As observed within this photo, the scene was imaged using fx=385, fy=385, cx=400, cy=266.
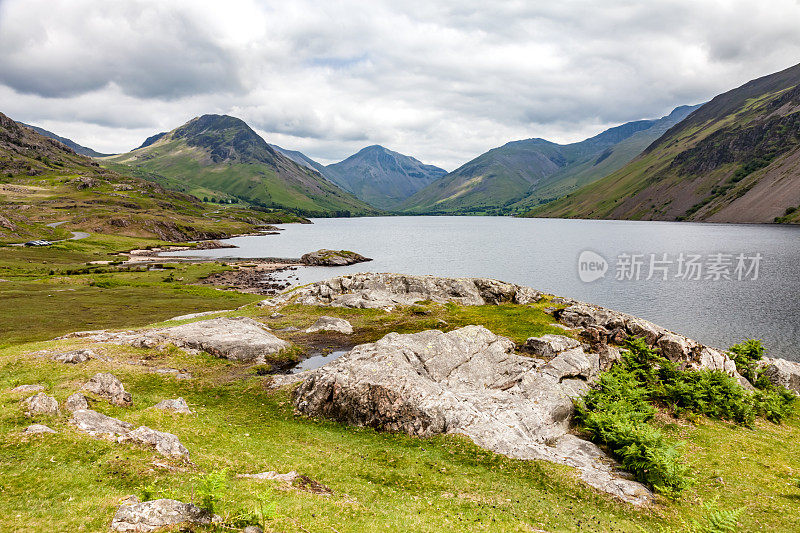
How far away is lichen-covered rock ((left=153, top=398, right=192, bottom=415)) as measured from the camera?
2792 cm

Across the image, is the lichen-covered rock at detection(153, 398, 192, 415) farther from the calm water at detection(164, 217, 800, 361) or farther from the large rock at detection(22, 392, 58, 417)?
the calm water at detection(164, 217, 800, 361)

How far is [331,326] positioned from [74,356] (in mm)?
31217

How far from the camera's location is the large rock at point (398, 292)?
7706 cm

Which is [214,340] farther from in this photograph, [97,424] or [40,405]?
[97,424]

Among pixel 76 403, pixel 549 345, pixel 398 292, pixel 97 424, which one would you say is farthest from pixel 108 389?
pixel 398 292

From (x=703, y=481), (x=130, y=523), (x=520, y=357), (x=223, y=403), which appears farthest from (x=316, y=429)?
(x=703, y=481)

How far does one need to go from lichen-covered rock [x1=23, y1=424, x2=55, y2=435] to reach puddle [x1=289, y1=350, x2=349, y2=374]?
24.0 metres

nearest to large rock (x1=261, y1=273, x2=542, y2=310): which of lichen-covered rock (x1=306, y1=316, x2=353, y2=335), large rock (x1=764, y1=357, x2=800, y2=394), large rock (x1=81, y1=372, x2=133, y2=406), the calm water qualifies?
lichen-covered rock (x1=306, y1=316, x2=353, y2=335)

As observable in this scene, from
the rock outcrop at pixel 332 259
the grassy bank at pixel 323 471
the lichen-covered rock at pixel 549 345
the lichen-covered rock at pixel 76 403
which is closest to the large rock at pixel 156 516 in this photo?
the grassy bank at pixel 323 471

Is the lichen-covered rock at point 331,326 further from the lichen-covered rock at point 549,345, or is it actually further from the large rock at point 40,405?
the large rock at point 40,405

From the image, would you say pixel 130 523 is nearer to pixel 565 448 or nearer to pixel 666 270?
pixel 565 448

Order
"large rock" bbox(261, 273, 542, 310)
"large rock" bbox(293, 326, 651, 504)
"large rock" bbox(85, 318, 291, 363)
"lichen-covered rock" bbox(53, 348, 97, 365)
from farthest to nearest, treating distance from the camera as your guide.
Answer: "large rock" bbox(261, 273, 542, 310), "large rock" bbox(85, 318, 291, 363), "lichen-covered rock" bbox(53, 348, 97, 365), "large rock" bbox(293, 326, 651, 504)

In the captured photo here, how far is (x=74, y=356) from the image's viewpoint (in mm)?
34812

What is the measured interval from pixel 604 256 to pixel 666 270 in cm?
3726
